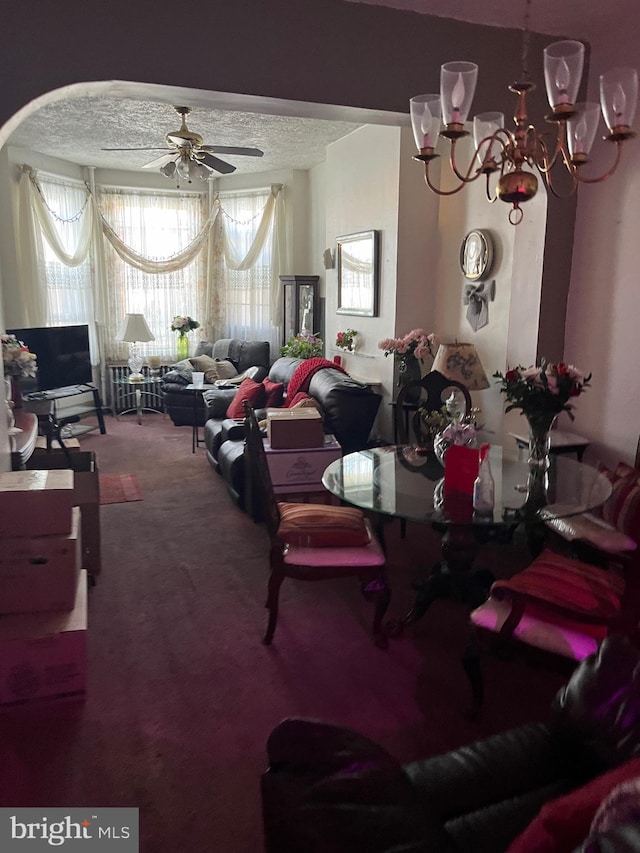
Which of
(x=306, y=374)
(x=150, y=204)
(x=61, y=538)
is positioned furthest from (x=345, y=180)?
(x=61, y=538)

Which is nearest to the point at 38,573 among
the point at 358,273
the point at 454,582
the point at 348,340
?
the point at 454,582

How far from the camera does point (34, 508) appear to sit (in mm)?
2439

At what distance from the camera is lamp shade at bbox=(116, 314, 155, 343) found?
287 inches

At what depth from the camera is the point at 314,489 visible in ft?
13.3

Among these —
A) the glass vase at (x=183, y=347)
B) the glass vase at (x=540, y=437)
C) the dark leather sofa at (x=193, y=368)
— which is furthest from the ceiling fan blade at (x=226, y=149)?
the glass vase at (x=540, y=437)

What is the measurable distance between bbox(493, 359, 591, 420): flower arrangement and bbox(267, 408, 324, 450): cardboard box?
59.8 inches

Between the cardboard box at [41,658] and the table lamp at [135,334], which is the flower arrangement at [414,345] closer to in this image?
the cardboard box at [41,658]

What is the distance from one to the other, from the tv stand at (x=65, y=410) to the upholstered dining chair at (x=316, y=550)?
2364 mm

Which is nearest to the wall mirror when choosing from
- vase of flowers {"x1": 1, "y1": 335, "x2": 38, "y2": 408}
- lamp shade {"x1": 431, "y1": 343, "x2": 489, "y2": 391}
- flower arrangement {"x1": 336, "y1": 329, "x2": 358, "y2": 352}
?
flower arrangement {"x1": 336, "y1": 329, "x2": 358, "y2": 352}

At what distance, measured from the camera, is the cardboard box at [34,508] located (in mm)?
2414

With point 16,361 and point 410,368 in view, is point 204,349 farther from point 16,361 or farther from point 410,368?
point 410,368

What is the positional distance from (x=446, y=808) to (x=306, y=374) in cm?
400

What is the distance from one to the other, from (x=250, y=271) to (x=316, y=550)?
19.3 feet

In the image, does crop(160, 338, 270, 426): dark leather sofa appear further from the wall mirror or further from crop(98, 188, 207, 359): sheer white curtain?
the wall mirror
